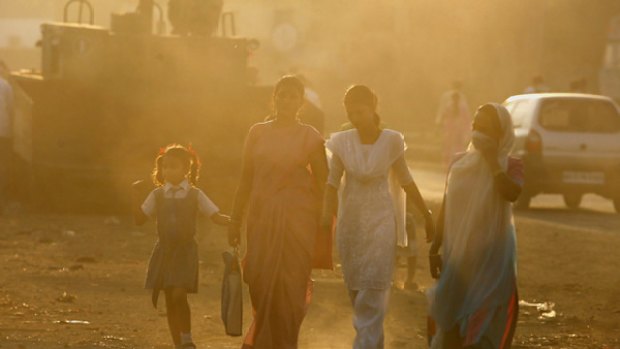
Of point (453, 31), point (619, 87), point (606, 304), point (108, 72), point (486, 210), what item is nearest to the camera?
point (486, 210)

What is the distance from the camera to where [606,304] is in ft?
45.2

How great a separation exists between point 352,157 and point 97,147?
1274cm

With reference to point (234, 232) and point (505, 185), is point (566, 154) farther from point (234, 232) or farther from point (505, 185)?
point (505, 185)

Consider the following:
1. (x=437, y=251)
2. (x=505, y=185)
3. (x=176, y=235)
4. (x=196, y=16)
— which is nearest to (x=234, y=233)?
(x=176, y=235)

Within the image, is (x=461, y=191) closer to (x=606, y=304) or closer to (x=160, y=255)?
(x=160, y=255)

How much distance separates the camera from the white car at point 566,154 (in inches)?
907

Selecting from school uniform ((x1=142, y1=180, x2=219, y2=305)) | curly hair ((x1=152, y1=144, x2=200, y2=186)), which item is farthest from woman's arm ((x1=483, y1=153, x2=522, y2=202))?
curly hair ((x1=152, y1=144, x2=200, y2=186))

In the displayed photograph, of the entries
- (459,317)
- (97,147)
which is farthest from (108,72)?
(459,317)

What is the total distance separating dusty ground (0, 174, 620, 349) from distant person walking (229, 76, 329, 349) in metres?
1.27

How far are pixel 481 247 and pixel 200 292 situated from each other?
5.17m

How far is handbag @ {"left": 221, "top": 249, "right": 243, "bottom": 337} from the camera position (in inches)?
377

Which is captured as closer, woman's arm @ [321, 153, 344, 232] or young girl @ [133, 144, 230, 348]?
woman's arm @ [321, 153, 344, 232]

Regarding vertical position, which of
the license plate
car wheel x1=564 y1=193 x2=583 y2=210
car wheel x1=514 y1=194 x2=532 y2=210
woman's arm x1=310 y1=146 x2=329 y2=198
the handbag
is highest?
woman's arm x1=310 y1=146 x2=329 y2=198

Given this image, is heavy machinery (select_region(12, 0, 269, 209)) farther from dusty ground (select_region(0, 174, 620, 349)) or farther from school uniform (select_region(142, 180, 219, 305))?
school uniform (select_region(142, 180, 219, 305))
